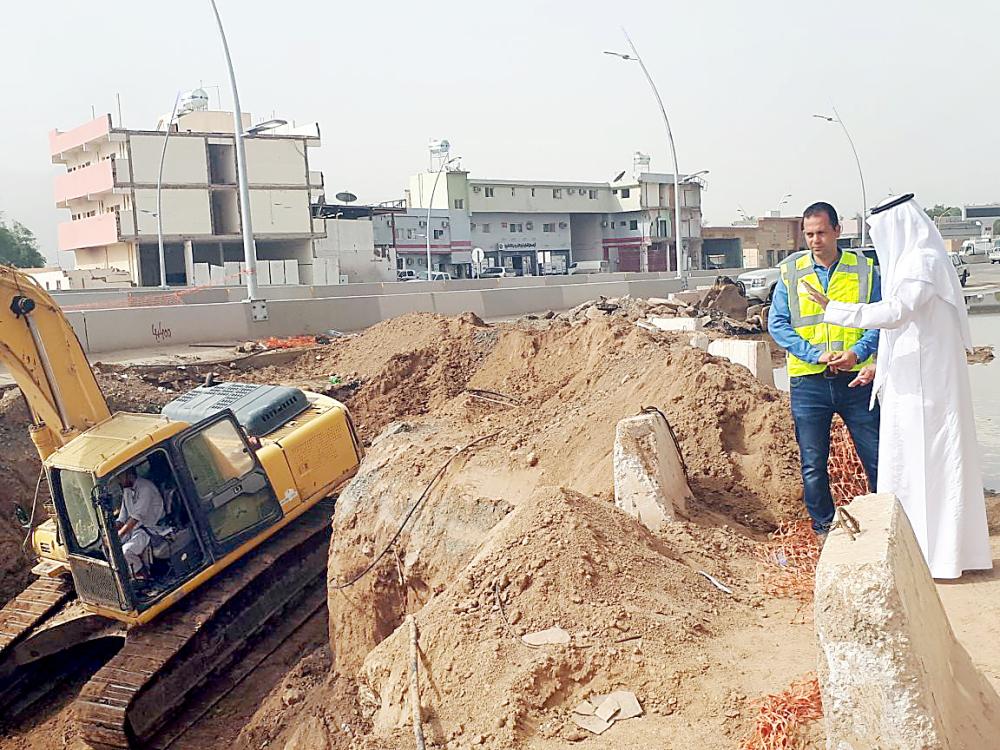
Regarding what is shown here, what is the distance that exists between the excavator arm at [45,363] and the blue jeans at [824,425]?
6.97 m

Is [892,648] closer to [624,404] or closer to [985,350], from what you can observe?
[624,404]

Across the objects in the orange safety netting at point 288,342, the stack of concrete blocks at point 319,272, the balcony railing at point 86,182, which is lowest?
the orange safety netting at point 288,342

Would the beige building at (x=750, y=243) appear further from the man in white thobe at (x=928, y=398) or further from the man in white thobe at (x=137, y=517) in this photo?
the man in white thobe at (x=928, y=398)

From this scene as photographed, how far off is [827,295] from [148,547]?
645cm

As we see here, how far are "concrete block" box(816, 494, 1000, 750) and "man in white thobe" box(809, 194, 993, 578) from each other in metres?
1.83

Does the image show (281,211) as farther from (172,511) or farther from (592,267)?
(172,511)

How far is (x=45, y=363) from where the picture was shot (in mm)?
8969

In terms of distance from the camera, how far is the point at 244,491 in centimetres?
946

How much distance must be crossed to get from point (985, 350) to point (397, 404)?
9172 mm

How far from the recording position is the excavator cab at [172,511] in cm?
809

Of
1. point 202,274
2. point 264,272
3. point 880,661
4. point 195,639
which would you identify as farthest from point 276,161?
point 880,661

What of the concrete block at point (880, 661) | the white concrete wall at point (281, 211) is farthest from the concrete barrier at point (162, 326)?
the white concrete wall at point (281, 211)

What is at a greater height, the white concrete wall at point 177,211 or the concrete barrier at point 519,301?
the white concrete wall at point 177,211

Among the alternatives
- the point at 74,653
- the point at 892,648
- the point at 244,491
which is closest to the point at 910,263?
the point at 892,648
